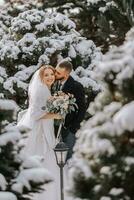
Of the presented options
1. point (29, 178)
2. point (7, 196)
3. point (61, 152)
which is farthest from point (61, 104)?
point (7, 196)

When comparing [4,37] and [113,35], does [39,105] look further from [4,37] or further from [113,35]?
[113,35]

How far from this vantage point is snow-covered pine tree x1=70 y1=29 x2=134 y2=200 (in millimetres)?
5832

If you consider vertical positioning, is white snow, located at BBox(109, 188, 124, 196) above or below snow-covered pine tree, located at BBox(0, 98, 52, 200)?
below

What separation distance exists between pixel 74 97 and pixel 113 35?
14538 mm

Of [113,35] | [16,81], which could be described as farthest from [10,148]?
[113,35]

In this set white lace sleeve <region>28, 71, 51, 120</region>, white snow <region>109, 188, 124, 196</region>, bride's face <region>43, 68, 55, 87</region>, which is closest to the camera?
white snow <region>109, 188, 124, 196</region>

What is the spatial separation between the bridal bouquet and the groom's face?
0.84ft

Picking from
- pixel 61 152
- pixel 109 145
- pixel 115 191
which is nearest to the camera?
pixel 109 145

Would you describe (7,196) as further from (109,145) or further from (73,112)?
(73,112)

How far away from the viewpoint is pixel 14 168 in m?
7.23

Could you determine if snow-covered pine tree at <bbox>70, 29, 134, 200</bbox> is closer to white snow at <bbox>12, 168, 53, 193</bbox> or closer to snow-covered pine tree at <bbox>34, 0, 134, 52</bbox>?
white snow at <bbox>12, 168, 53, 193</bbox>

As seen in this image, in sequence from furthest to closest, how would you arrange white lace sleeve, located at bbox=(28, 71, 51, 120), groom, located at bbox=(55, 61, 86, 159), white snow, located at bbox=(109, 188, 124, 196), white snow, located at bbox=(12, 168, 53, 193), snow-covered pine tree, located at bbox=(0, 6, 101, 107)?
snow-covered pine tree, located at bbox=(0, 6, 101, 107), groom, located at bbox=(55, 61, 86, 159), white lace sleeve, located at bbox=(28, 71, 51, 120), white snow, located at bbox=(12, 168, 53, 193), white snow, located at bbox=(109, 188, 124, 196)

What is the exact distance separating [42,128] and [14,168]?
5.09m

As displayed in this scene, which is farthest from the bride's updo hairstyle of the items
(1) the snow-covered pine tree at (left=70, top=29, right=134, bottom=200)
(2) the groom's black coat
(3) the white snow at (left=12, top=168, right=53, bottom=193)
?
(1) the snow-covered pine tree at (left=70, top=29, right=134, bottom=200)
